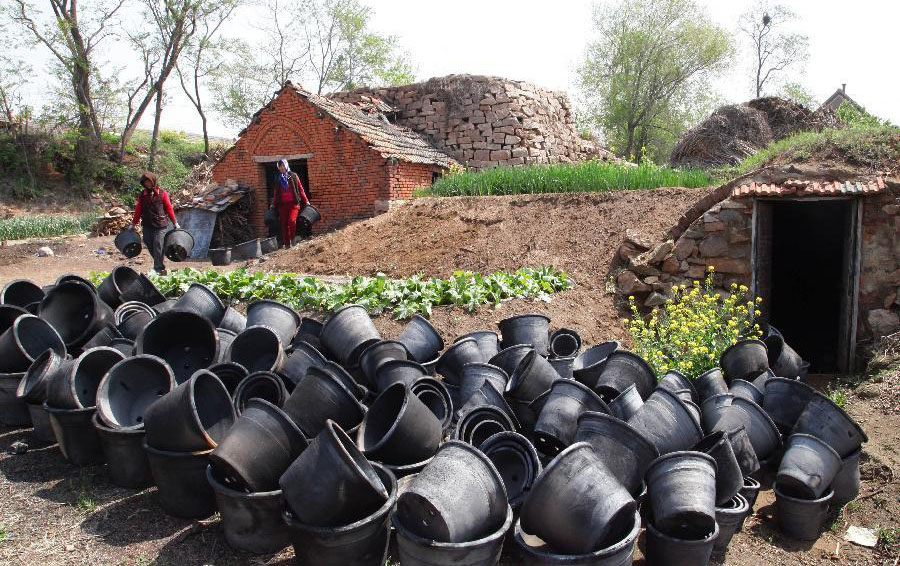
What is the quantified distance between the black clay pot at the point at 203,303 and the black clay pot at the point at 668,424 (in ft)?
13.7

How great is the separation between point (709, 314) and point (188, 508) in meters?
5.10

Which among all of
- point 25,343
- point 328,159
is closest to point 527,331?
point 25,343

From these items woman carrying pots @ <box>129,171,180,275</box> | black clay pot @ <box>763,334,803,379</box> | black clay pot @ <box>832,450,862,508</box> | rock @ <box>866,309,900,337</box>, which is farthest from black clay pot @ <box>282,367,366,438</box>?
rock @ <box>866,309,900,337</box>

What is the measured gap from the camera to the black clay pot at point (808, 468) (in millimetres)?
3951

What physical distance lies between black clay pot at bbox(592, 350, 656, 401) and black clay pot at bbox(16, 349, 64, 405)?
421cm

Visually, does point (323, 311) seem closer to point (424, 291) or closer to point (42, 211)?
point (424, 291)

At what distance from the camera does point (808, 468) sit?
13.1ft

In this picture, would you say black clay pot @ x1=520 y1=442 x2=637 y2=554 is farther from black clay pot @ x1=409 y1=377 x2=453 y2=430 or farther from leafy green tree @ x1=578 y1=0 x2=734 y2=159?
leafy green tree @ x1=578 y1=0 x2=734 y2=159

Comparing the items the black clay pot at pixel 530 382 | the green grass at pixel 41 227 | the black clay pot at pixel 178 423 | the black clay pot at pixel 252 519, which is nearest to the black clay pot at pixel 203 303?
the black clay pot at pixel 178 423

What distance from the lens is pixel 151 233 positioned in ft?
32.4

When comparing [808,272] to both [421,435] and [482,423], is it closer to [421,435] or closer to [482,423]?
[482,423]

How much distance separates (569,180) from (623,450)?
9.98 meters

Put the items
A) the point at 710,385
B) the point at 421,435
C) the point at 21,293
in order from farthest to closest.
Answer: the point at 21,293 < the point at 710,385 < the point at 421,435

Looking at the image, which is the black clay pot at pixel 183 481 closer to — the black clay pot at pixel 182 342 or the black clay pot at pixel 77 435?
the black clay pot at pixel 77 435
